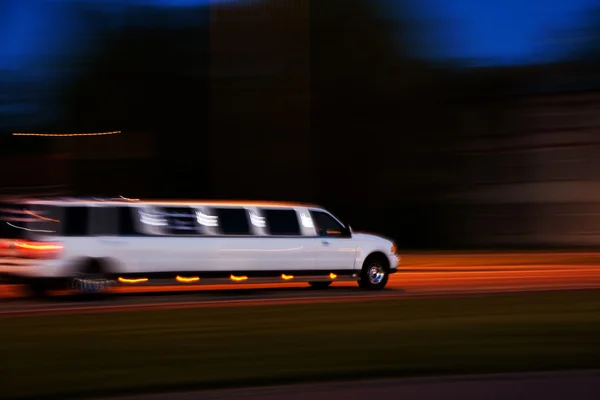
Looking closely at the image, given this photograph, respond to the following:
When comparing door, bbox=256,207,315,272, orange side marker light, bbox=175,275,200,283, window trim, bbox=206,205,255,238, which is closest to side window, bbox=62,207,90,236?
orange side marker light, bbox=175,275,200,283

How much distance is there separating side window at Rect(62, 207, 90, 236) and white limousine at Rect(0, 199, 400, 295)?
0.02 metres

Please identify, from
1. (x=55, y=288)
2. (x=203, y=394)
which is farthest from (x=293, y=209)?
(x=203, y=394)

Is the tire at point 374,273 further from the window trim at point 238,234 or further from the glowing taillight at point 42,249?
the glowing taillight at point 42,249

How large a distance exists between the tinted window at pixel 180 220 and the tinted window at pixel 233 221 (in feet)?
1.65

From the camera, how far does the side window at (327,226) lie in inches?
795

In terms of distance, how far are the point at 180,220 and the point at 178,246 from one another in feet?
1.73

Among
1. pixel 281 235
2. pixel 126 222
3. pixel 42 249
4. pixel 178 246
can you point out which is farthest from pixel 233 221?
pixel 42 249

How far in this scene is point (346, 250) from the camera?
66.6 ft

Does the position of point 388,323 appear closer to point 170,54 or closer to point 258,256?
point 258,256

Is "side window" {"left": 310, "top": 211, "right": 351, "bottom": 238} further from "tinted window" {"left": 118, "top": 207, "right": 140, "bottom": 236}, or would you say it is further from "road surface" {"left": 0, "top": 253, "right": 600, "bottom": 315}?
"tinted window" {"left": 118, "top": 207, "right": 140, "bottom": 236}

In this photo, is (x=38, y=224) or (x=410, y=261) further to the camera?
(x=410, y=261)

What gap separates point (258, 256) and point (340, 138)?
2718 cm

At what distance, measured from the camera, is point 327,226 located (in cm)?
2033

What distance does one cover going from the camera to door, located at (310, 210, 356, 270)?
20.0m
